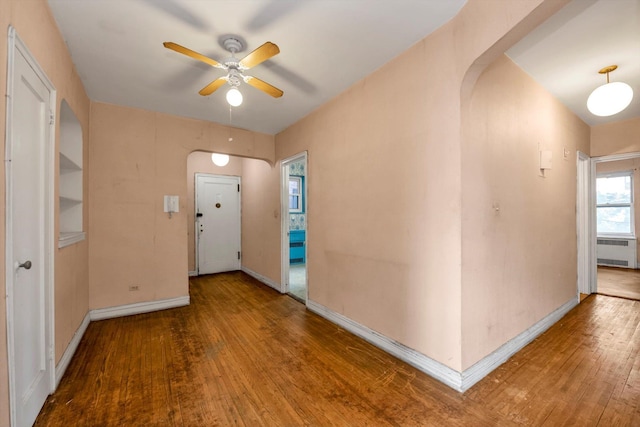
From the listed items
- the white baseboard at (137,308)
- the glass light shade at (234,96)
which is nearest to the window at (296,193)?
the white baseboard at (137,308)

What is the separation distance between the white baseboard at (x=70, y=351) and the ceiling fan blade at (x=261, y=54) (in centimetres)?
272

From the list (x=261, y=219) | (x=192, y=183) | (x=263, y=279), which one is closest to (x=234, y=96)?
(x=261, y=219)

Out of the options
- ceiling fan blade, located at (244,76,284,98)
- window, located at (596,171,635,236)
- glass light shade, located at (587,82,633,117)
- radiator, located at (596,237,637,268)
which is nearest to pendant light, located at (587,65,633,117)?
glass light shade, located at (587,82,633,117)

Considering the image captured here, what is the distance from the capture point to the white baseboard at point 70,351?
2039mm

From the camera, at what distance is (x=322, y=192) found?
11.1ft

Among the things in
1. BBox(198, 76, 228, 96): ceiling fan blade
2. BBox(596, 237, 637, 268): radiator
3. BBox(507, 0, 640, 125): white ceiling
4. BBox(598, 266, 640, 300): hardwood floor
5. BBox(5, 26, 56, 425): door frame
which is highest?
BBox(507, 0, 640, 125): white ceiling

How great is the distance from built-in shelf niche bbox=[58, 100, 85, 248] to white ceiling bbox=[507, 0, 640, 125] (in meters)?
4.28

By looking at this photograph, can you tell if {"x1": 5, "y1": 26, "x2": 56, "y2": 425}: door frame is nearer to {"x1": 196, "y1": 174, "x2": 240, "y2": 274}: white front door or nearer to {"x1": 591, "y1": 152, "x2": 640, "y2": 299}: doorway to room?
{"x1": 196, "y1": 174, "x2": 240, "y2": 274}: white front door

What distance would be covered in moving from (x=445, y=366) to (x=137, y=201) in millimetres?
3888

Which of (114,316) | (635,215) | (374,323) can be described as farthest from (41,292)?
(635,215)

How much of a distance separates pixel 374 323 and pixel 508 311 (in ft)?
3.87

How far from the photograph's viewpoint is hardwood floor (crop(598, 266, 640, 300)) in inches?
160

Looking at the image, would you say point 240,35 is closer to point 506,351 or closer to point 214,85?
point 214,85

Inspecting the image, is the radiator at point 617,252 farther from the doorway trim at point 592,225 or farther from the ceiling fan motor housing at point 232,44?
Result: the ceiling fan motor housing at point 232,44
